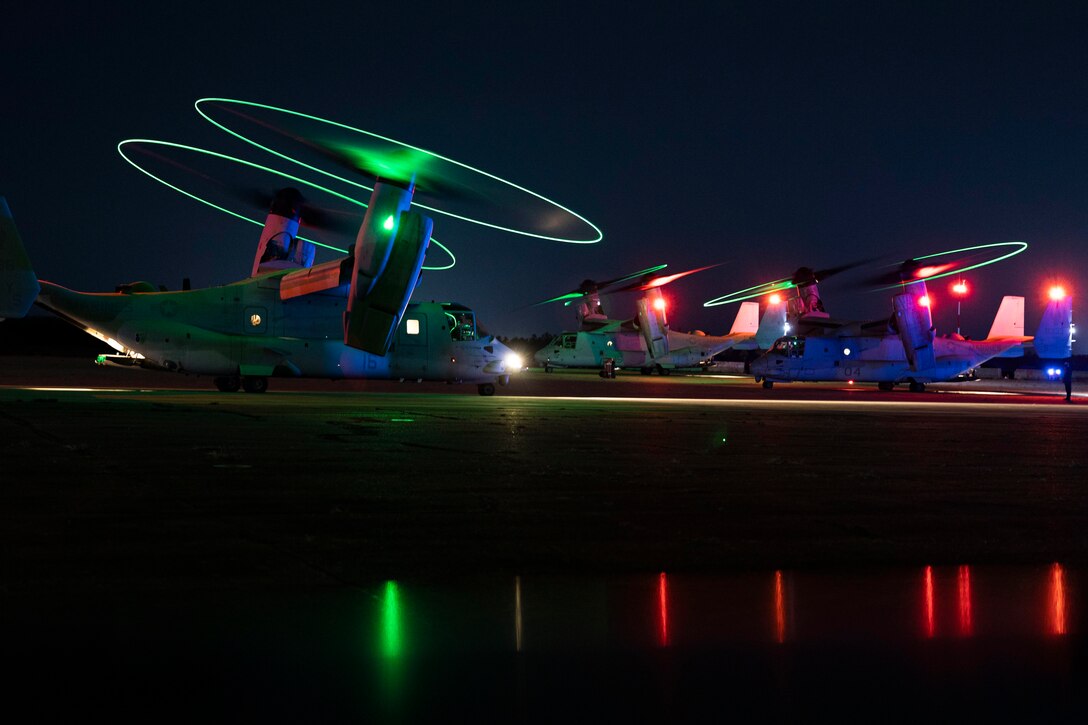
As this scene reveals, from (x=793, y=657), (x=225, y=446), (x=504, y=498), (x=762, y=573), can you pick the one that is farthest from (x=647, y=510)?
(x=225, y=446)

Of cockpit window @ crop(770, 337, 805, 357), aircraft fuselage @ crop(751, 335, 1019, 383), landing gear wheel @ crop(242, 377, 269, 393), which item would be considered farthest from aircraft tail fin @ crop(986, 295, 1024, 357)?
landing gear wheel @ crop(242, 377, 269, 393)

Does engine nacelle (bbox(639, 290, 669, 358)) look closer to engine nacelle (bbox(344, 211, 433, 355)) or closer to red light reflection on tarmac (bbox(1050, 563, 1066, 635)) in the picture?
engine nacelle (bbox(344, 211, 433, 355))

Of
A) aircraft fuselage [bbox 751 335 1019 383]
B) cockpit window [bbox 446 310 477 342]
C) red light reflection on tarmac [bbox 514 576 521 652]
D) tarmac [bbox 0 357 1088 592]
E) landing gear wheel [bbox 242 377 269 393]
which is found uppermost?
cockpit window [bbox 446 310 477 342]

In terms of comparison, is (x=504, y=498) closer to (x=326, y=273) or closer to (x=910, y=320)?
(x=326, y=273)

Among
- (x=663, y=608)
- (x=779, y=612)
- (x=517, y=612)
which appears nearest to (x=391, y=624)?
(x=517, y=612)

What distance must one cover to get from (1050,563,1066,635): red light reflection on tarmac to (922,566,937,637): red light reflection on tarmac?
550mm

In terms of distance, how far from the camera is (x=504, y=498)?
888cm

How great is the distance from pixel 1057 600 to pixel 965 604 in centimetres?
58

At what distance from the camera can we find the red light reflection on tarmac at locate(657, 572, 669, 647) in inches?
183

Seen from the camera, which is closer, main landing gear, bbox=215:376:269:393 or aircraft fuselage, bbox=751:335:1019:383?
main landing gear, bbox=215:376:269:393

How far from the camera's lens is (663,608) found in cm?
516

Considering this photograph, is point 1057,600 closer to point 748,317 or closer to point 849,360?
point 849,360

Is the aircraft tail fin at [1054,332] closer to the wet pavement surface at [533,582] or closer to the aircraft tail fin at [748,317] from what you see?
the aircraft tail fin at [748,317]

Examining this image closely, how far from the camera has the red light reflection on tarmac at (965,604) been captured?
4.78 m
